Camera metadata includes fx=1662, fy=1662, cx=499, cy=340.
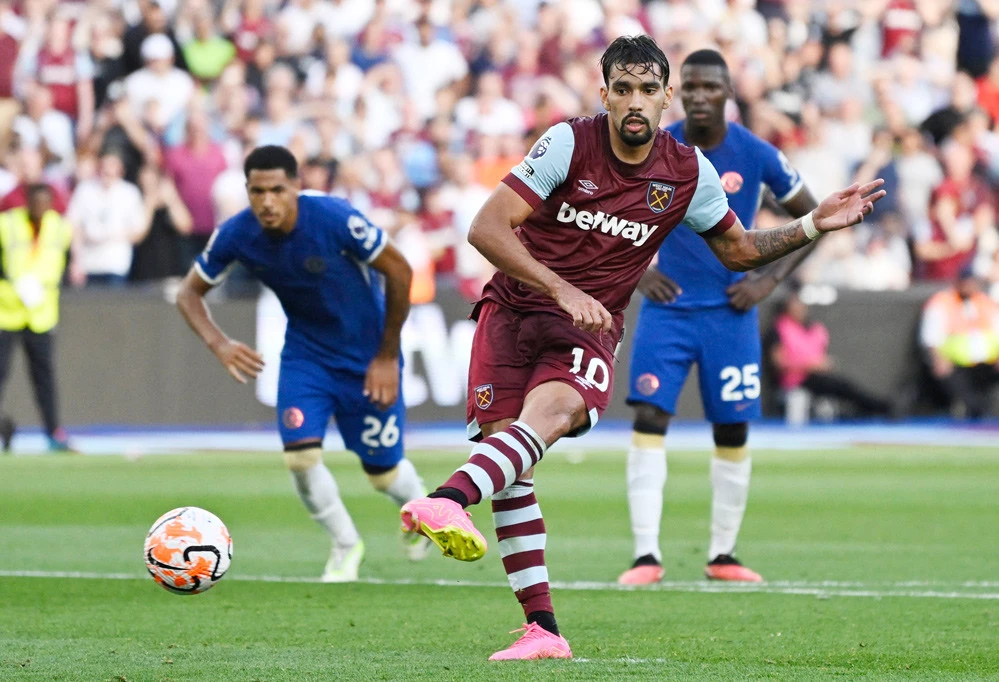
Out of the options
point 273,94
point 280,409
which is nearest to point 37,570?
point 280,409

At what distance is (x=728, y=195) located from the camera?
9055 millimetres

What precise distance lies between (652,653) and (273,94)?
48.2 feet

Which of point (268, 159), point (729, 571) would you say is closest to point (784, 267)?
point (729, 571)

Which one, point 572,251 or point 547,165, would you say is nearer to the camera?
point 547,165

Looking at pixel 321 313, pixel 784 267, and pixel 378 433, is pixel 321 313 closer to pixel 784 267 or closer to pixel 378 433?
pixel 378 433

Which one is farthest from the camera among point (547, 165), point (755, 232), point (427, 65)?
point (427, 65)

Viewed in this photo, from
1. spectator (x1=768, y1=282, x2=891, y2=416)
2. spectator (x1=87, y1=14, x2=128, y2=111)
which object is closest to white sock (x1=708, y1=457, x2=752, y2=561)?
spectator (x1=768, y1=282, x2=891, y2=416)

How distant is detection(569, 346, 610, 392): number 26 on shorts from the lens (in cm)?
613

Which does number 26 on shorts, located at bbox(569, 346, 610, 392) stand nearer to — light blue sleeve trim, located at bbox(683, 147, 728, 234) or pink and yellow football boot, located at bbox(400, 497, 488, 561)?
light blue sleeve trim, located at bbox(683, 147, 728, 234)

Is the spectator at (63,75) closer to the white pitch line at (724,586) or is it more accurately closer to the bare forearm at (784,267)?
the white pitch line at (724,586)

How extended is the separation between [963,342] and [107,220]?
10.2m

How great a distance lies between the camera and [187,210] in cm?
1912

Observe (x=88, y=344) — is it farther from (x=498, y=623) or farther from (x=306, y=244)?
(x=498, y=623)

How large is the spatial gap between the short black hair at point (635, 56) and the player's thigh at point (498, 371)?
101cm
